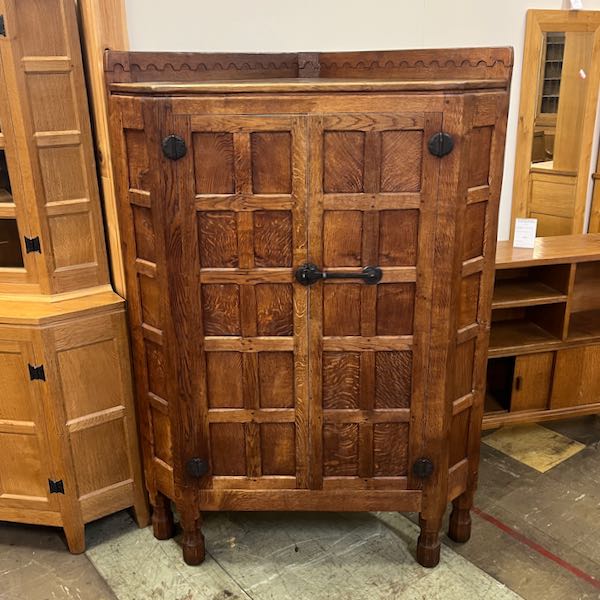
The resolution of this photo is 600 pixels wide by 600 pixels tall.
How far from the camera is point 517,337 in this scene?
3.11 meters

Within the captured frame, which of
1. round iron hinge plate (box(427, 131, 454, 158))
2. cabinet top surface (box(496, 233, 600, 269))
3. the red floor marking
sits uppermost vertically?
round iron hinge plate (box(427, 131, 454, 158))

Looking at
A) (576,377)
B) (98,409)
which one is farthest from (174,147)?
(576,377)

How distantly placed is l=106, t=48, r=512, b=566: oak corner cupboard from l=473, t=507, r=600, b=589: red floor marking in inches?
15.6

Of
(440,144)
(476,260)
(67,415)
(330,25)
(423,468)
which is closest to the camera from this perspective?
(440,144)

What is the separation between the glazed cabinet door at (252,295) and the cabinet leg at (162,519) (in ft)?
1.13

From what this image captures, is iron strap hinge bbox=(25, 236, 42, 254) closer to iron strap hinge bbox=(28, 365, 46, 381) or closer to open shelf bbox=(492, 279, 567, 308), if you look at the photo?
iron strap hinge bbox=(28, 365, 46, 381)

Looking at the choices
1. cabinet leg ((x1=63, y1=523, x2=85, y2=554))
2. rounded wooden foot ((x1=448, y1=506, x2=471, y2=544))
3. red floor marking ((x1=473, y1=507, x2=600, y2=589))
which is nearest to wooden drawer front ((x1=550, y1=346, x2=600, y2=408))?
red floor marking ((x1=473, y1=507, x2=600, y2=589))

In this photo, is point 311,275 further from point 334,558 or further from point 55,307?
point 334,558

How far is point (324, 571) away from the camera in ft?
7.86

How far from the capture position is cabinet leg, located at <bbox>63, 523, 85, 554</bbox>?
2451 mm

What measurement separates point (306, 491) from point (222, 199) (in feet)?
3.49

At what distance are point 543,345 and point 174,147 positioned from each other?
202 centimetres

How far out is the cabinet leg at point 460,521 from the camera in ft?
8.09

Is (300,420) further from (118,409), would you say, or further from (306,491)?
(118,409)
